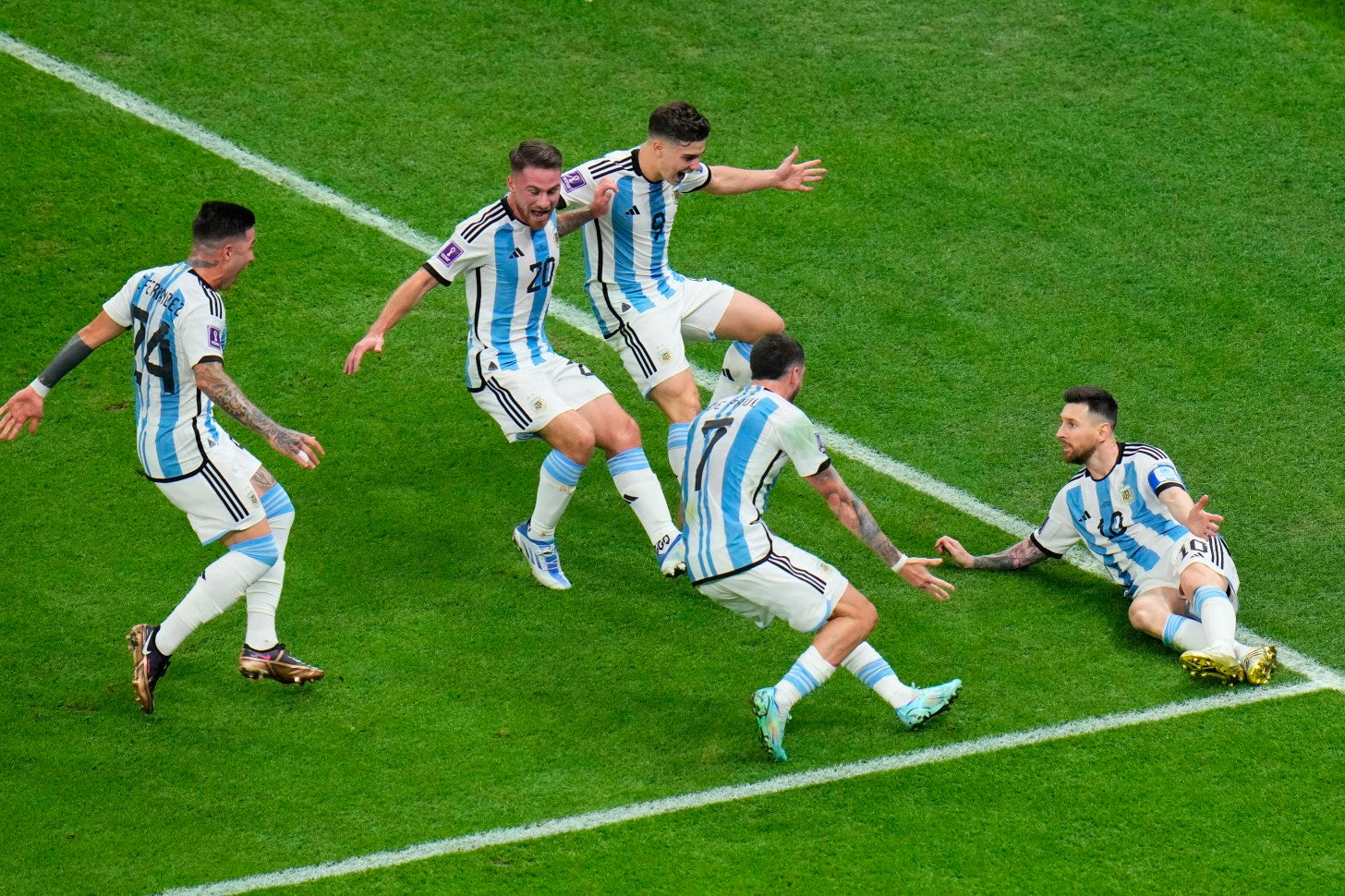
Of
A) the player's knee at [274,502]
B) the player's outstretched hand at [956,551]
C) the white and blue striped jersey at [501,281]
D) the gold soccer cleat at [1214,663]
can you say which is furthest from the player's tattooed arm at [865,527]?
the player's knee at [274,502]

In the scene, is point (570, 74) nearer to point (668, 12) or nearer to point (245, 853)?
point (668, 12)

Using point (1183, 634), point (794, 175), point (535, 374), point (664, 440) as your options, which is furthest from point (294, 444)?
point (1183, 634)

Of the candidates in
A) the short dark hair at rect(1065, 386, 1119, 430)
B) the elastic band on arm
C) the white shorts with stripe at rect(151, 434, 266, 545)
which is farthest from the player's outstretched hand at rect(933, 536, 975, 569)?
the elastic band on arm

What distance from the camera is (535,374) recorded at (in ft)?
28.3

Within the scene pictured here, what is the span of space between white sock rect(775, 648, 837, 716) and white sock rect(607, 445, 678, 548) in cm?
150

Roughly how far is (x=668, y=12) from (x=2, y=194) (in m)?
5.37

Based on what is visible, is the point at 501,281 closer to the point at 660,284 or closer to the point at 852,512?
the point at 660,284

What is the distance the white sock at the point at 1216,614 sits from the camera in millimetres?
7875

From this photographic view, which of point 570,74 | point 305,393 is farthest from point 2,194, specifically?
point 570,74

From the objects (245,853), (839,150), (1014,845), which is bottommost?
(245,853)

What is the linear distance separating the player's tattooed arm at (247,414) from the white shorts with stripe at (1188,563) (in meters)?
4.23

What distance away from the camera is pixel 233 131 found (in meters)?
12.2

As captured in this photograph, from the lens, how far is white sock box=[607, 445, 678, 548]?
28.1 feet

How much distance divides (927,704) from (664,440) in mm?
3129
